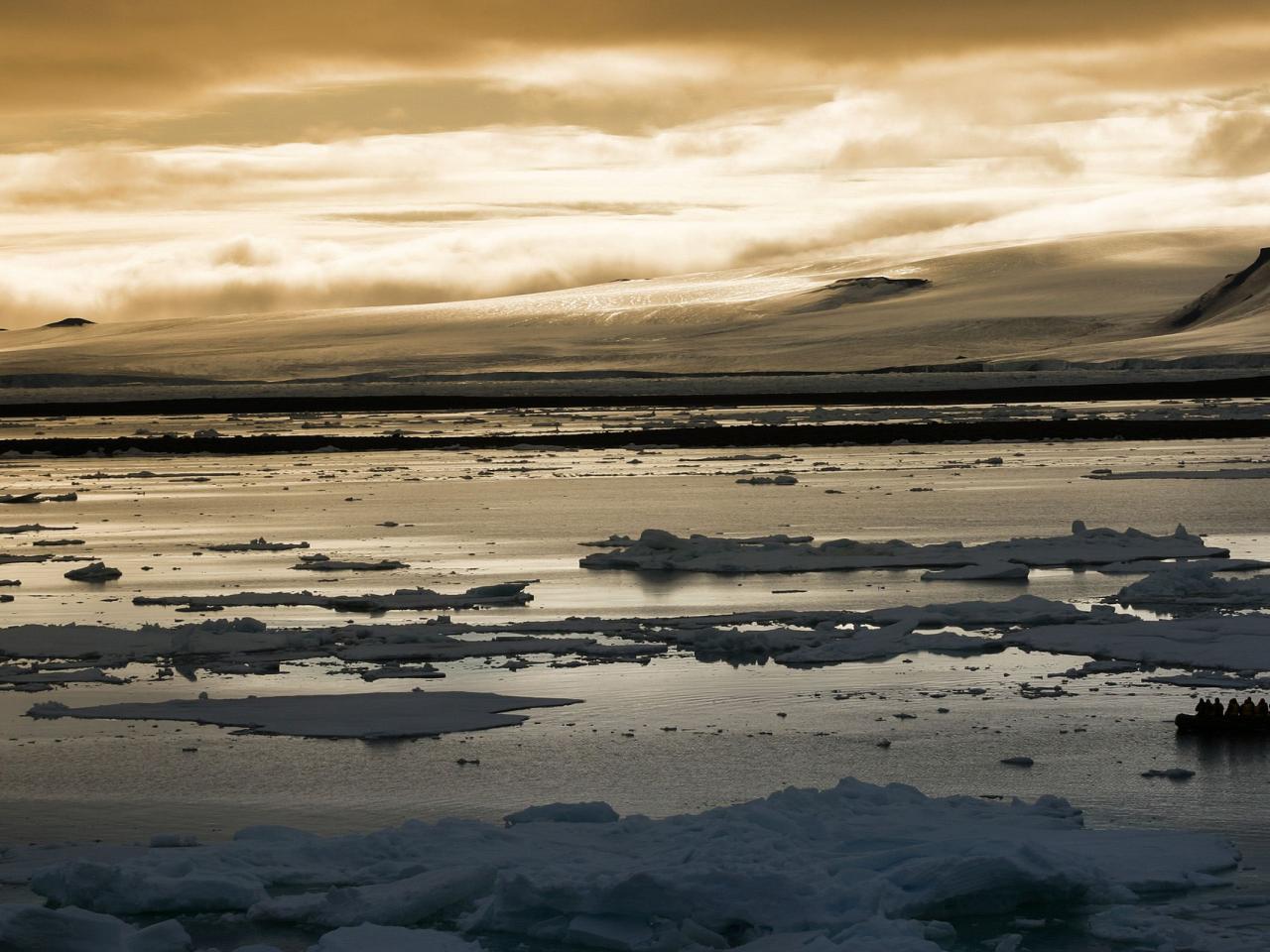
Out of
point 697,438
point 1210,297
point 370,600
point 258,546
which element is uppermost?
point 1210,297

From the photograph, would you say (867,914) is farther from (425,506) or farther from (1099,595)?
(425,506)

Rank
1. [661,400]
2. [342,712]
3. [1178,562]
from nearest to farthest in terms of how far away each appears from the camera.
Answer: [342,712]
[1178,562]
[661,400]

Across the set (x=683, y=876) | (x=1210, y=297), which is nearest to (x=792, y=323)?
(x=1210, y=297)

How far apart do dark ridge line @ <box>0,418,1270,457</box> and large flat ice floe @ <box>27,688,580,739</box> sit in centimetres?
3049

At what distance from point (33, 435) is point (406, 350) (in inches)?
3054

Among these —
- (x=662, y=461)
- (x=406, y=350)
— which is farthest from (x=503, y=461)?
(x=406, y=350)

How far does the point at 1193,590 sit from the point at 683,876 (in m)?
9.18

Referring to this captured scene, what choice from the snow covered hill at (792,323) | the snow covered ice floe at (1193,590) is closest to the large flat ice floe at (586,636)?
the snow covered ice floe at (1193,590)

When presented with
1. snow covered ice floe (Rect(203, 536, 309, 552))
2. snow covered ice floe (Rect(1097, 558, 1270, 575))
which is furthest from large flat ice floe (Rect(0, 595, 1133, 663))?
snow covered ice floe (Rect(203, 536, 309, 552))

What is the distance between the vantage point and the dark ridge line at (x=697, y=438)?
42719 millimetres

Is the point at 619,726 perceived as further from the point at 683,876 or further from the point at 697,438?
the point at 697,438

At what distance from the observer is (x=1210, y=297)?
4688 inches

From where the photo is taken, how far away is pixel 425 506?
25.9 m

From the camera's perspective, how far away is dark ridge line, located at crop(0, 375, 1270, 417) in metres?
68.9
